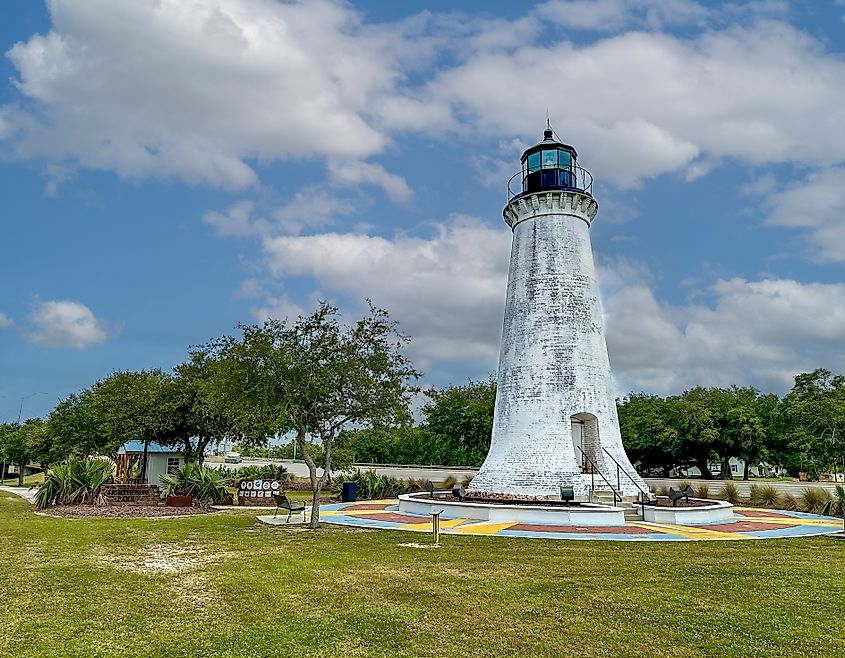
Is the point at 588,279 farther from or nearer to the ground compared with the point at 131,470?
farther from the ground

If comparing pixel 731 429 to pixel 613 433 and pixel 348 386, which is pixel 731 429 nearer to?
pixel 613 433

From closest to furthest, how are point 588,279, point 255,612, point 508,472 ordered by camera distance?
point 255,612
point 508,472
point 588,279

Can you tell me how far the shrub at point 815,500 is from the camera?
21438 mm

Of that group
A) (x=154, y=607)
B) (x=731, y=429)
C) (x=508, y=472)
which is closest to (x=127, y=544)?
(x=154, y=607)

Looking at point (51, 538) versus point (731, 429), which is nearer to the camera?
point (51, 538)

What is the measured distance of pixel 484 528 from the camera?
1595 cm

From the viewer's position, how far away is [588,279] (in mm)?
23359

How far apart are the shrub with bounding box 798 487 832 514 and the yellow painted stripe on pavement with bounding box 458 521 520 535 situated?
37.3 feet

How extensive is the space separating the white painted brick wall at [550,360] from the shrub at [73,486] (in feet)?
41.4

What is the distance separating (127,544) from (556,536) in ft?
30.0

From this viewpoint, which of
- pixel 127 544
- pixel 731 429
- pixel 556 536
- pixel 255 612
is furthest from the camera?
pixel 731 429

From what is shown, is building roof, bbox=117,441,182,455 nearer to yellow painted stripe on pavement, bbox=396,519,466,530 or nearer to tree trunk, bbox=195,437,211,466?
tree trunk, bbox=195,437,211,466

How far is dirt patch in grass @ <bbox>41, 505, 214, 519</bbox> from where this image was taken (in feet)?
59.8

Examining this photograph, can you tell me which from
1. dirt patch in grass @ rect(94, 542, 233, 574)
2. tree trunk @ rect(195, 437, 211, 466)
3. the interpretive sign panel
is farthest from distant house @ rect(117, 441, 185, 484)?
dirt patch in grass @ rect(94, 542, 233, 574)
